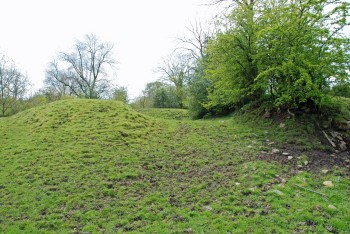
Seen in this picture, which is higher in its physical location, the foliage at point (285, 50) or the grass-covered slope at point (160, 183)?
the foliage at point (285, 50)

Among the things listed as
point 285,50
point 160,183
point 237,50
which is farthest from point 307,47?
point 160,183

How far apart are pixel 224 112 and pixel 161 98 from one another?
1258 centimetres

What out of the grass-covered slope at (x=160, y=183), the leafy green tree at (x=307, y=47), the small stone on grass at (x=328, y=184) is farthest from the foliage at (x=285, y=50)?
the small stone on grass at (x=328, y=184)

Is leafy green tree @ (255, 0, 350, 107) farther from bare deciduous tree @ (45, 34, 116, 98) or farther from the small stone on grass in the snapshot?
bare deciduous tree @ (45, 34, 116, 98)

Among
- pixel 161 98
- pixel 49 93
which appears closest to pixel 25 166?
pixel 161 98

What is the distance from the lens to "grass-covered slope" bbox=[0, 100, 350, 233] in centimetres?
450

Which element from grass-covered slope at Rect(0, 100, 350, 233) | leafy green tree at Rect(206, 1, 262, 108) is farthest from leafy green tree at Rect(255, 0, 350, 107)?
grass-covered slope at Rect(0, 100, 350, 233)

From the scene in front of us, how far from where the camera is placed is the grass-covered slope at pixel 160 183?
4.50 metres

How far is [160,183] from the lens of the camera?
20.6ft

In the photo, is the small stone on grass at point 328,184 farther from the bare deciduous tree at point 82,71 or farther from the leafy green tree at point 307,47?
the bare deciduous tree at point 82,71

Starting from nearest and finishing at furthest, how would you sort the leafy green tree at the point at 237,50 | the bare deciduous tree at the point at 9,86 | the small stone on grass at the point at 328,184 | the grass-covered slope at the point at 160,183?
the grass-covered slope at the point at 160,183 < the small stone on grass at the point at 328,184 < the leafy green tree at the point at 237,50 < the bare deciduous tree at the point at 9,86

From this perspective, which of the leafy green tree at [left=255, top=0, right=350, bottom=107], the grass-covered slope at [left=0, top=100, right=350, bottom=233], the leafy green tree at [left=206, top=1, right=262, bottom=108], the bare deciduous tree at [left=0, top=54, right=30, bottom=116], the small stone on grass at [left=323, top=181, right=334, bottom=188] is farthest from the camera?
the bare deciduous tree at [left=0, top=54, right=30, bottom=116]

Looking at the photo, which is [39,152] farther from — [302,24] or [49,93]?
[49,93]

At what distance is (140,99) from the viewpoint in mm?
33125
